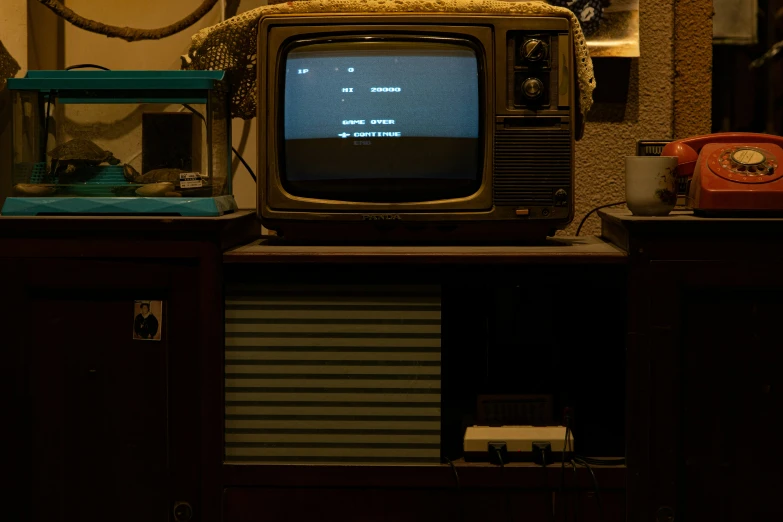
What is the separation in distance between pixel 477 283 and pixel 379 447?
317 millimetres

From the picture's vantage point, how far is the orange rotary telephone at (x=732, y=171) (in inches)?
53.2

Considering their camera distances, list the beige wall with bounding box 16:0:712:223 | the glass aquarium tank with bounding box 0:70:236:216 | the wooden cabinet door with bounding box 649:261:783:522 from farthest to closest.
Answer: the beige wall with bounding box 16:0:712:223, the glass aquarium tank with bounding box 0:70:236:216, the wooden cabinet door with bounding box 649:261:783:522

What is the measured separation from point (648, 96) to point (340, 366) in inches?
41.5

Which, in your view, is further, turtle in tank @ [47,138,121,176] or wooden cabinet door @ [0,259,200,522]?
turtle in tank @ [47,138,121,176]

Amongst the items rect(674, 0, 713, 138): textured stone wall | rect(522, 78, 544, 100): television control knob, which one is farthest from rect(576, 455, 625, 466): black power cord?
rect(674, 0, 713, 138): textured stone wall

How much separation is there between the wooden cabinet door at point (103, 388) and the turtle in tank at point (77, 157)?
0.71 ft

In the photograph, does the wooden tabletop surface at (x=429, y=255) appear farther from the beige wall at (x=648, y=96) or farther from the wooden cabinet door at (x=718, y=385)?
the beige wall at (x=648, y=96)

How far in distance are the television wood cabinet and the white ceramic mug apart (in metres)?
0.06

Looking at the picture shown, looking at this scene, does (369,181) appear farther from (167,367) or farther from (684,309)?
(684,309)

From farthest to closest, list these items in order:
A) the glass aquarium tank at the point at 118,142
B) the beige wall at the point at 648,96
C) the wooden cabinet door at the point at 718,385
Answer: the beige wall at the point at 648,96, the glass aquarium tank at the point at 118,142, the wooden cabinet door at the point at 718,385

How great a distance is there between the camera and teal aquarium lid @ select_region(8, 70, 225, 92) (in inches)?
57.1

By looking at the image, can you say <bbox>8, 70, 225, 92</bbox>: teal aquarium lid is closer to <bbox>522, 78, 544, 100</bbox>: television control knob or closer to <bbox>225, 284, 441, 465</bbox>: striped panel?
<bbox>225, 284, 441, 465</bbox>: striped panel

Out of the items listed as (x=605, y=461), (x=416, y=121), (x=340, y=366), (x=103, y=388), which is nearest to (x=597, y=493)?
(x=605, y=461)

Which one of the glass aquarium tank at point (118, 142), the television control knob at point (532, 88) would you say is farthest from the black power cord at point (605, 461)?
the glass aquarium tank at point (118, 142)
